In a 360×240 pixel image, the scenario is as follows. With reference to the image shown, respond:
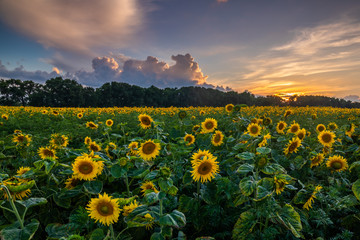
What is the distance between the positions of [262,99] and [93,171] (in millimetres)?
49772

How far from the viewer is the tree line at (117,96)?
46.3 meters

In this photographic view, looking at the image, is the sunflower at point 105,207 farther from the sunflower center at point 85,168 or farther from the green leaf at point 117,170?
the sunflower center at point 85,168

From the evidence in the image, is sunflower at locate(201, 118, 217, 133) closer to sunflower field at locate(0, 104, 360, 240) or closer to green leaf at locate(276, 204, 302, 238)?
sunflower field at locate(0, 104, 360, 240)

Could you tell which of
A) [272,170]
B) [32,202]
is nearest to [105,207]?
[32,202]

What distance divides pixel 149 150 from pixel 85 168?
2.43 ft

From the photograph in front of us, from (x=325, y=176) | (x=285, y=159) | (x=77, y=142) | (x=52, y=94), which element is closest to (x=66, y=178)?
(x=285, y=159)

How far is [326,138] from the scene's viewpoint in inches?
138

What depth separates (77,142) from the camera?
20.3 feet

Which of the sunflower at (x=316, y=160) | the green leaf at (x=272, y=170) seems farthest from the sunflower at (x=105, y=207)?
the sunflower at (x=316, y=160)

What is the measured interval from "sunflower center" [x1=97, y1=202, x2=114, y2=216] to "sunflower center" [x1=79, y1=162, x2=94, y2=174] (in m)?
0.48

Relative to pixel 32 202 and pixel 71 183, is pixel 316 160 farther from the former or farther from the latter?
pixel 32 202

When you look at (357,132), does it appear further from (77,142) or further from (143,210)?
(77,142)

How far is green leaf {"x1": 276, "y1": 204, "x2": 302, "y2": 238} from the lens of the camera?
4.96 feet

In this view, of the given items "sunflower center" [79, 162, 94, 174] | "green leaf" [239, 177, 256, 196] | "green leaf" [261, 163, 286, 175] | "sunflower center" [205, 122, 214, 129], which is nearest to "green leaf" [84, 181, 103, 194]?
"sunflower center" [79, 162, 94, 174]
